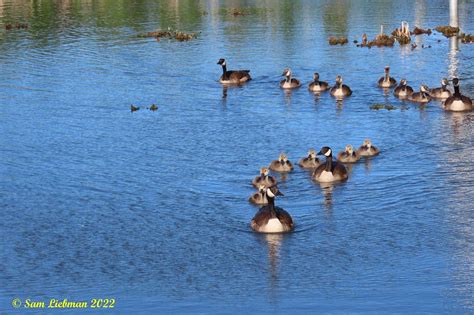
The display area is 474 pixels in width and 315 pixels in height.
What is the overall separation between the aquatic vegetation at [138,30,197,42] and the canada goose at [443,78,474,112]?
28.9 meters

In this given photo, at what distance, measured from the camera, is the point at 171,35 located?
237ft

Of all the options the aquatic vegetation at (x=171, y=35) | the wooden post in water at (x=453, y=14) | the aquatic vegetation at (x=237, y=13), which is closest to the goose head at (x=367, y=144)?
the aquatic vegetation at (x=171, y=35)

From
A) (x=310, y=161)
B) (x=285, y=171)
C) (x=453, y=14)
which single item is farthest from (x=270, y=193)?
(x=453, y=14)

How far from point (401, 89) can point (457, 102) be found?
3.74 metres

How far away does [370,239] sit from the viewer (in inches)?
1118

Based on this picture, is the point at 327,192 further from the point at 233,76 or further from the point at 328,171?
the point at 233,76

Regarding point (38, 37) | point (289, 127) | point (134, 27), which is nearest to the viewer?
point (289, 127)

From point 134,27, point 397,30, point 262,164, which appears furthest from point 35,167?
point 134,27

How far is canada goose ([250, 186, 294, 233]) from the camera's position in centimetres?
2875

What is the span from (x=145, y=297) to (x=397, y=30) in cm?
4712

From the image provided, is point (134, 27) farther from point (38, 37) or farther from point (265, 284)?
point (265, 284)

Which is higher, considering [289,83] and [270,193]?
[289,83]

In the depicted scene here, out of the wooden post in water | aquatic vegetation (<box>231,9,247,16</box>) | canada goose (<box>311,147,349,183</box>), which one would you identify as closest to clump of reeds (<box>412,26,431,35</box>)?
the wooden post in water

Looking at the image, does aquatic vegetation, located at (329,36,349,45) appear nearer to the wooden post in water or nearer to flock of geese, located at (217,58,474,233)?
the wooden post in water
